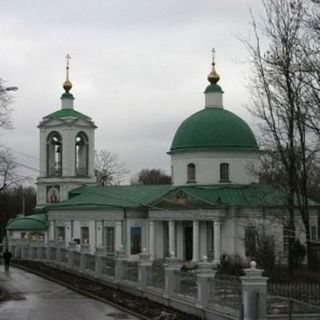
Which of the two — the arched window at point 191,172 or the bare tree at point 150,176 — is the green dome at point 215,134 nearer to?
the arched window at point 191,172

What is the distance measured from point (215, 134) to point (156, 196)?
6733mm

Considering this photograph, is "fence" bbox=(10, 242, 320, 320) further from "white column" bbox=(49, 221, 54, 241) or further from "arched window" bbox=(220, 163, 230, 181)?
"white column" bbox=(49, 221, 54, 241)

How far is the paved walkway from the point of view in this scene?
20.6m

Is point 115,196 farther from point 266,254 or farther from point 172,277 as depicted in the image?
point 172,277

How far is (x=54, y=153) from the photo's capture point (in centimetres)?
6731

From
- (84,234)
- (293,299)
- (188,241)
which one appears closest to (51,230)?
(84,234)

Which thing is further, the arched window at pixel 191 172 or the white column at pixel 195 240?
the arched window at pixel 191 172

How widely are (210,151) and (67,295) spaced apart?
31762mm

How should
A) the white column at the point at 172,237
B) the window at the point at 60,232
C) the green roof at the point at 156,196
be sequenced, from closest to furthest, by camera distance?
the green roof at the point at 156,196, the white column at the point at 172,237, the window at the point at 60,232

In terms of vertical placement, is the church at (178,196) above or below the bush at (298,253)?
above

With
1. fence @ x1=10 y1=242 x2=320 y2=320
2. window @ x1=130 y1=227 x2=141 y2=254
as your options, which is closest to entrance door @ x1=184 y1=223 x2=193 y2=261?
window @ x1=130 y1=227 x2=141 y2=254

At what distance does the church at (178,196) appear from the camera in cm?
5397

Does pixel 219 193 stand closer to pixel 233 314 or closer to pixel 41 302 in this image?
pixel 41 302

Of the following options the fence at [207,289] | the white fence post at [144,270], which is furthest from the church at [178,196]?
the white fence post at [144,270]
